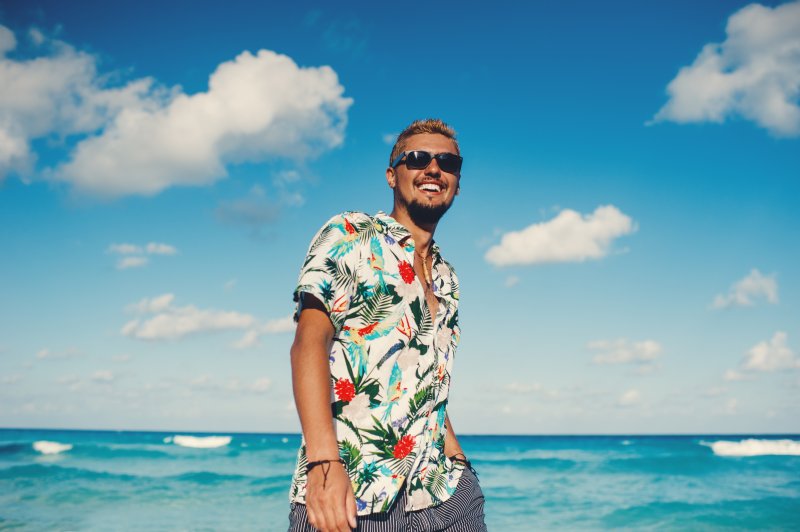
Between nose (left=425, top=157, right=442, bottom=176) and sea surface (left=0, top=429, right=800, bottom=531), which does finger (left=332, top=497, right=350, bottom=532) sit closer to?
nose (left=425, top=157, right=442, bottom=176)

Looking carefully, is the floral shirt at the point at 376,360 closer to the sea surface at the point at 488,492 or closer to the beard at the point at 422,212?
the beard at the point at 422,212

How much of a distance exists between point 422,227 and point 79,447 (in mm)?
35516

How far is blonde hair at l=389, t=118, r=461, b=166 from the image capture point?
2482mm

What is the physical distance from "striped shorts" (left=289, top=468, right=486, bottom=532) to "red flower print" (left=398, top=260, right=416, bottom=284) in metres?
0.64

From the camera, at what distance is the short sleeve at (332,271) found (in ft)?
5.61

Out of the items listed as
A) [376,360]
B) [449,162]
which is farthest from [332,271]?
[449,162]

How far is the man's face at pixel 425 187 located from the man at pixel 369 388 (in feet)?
0.73

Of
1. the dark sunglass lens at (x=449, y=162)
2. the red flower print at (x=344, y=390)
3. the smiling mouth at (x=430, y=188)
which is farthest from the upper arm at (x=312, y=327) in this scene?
the dark sunglass lens at (x=449, y=162)

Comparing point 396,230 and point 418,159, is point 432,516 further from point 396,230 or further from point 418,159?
point 418,159

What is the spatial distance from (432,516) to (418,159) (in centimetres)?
124

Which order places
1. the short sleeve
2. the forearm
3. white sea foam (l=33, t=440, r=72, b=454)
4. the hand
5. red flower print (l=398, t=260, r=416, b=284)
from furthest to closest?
white sea foam (l=33, t=440, r=72, b=454) → the forearm → red flower print (l=398, t=260, r=416, b=284) → the short sleeve → the hand

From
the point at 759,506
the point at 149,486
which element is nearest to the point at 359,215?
the point at 759,506

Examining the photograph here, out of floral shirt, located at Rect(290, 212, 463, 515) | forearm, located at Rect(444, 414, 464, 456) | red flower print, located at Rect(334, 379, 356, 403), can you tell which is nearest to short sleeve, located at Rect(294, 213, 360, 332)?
floral shirt, located at Rect(290, 212, 463, 515)

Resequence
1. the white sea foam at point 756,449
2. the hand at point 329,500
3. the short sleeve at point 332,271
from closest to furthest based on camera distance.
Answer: the hand at point 329,500 < the short sleeve at point 332,271 < the white sea foam at point 756,449
